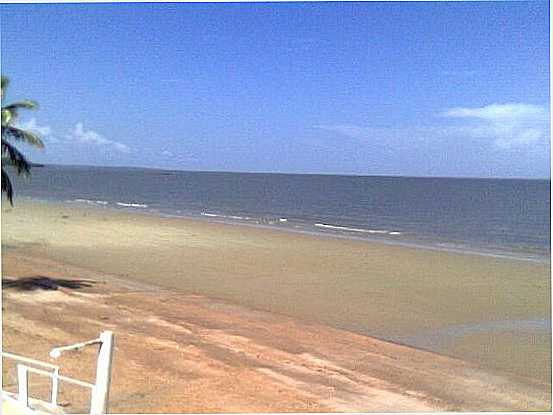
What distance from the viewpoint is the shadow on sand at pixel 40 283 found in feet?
28.5

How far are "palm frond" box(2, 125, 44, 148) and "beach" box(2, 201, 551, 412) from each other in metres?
1.98

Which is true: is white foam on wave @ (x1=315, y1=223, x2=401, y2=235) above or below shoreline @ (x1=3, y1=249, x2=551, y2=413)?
above

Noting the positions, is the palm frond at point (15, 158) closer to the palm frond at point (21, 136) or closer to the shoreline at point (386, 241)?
the palm frond at point (21, 136)

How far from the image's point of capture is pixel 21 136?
7871 mm

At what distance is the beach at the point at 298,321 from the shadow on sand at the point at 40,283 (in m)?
0.24

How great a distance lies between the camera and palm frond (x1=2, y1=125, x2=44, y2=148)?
25.4 ft

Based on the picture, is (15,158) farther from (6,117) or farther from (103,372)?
(103,372)

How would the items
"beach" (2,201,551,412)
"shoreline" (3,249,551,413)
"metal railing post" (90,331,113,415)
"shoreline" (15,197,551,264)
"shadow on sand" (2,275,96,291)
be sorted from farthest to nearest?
"shoreline" (15,197,551,264), "shadow on sand" (2,275,96,291), "beach" (2,201,551,412), "shoreline" (3,249,551,413), "metal railing post" (90,331,113,415)

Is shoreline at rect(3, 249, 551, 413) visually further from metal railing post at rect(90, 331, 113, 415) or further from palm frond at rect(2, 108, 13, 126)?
palm frond at rect(2, 108, 13, 126)

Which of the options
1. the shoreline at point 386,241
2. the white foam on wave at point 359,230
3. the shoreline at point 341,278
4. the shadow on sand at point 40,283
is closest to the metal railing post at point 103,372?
the shoreline at point 341,278

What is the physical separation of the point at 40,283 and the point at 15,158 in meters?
2.06

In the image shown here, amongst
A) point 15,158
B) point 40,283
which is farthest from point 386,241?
point 15,158

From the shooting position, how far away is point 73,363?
549 centimetres

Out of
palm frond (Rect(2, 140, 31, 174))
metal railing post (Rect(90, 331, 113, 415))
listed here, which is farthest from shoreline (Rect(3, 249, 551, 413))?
palm frond (Rect(2, 140, 31, 174))
